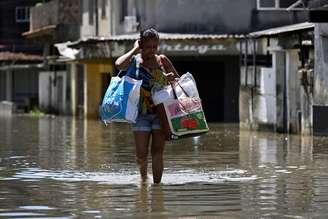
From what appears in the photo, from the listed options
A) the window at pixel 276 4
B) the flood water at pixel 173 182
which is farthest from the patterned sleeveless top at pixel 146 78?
the window at pixel 276 4

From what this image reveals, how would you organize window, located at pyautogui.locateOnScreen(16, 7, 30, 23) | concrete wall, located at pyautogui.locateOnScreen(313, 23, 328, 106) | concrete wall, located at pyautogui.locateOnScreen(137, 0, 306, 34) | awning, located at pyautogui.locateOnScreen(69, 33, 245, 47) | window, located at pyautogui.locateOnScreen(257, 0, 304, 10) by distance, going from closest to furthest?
concrete wall, located at pyautogui.locateOnScreen(313, 23, 328, 106) < window, located at pyautogui.locateOnScreen(257, 0, 304, 10) < awning, located at pyautogui.locateOnScreen(69, 33, 245, 47) < concrete wall, located at pyautogui.locateOnScreen(137, 0, 306, 34) < window, located at pyautogui.locateOnScreen(16, 7, 30, 23)

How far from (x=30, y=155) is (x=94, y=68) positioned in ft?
95.0

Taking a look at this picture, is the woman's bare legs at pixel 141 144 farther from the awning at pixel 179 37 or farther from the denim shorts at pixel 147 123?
the awning at pixel 179 37

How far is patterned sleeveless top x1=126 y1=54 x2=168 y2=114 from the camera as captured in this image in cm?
1142

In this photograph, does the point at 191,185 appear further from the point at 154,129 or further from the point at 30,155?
the point at 30,155

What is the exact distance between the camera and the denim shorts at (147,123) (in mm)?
11391

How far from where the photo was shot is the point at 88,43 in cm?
3838

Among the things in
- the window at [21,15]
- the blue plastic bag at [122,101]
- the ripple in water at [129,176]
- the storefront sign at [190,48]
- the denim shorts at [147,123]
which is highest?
the window at [21,15]

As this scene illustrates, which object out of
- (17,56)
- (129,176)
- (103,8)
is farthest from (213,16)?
(17,56)

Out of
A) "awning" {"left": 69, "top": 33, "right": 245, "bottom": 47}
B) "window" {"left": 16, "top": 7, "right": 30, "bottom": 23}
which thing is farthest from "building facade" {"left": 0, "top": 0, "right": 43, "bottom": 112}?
"awning" {"left": 69, "top": 33, "right": 245, "bottom": 47}

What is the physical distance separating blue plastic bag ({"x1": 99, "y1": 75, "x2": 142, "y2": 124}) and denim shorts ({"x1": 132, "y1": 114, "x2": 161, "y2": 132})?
0.39 ft

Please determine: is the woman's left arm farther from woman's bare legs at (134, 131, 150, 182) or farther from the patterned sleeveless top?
woman's bare legs at (134, 131, 150, 182)

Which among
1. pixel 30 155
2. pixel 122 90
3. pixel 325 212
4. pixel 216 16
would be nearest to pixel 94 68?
pixel 216 16

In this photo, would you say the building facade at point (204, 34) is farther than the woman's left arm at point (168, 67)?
Yes
